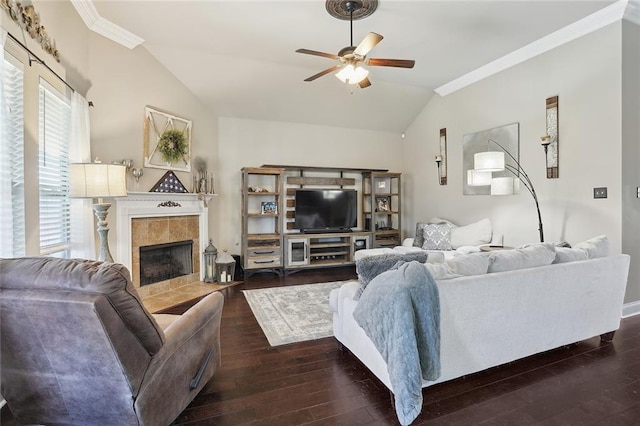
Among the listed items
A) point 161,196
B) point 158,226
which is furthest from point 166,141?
point 158,226

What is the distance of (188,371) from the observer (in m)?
1.83

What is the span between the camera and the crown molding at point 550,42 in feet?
10.6

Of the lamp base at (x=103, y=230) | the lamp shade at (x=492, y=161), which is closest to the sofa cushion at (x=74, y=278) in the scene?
the lamp base at (x=103, y=230)

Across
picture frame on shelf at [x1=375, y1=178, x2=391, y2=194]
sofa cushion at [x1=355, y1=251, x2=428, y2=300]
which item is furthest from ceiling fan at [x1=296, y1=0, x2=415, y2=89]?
picture frame on shelf at [x1=375, y1=178, x2=391, y2=194]

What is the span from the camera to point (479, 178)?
441cm

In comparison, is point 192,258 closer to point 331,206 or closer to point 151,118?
point 151,118

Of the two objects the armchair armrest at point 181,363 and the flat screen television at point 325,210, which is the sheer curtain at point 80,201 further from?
the flat screen television at point 325,210

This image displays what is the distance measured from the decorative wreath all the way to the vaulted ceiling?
85 centimetres

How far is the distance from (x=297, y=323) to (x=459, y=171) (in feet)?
12.2

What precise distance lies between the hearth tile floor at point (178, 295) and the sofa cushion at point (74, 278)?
8.24ft

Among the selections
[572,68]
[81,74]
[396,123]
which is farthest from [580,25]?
[81,74]

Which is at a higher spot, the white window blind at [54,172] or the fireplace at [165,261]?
the white window blind at [54,172]

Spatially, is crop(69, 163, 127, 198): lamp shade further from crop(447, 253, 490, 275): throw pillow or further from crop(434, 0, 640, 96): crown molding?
crop(434, 0, 640, 96): crown molding

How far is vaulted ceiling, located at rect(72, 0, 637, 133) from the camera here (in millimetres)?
3240
